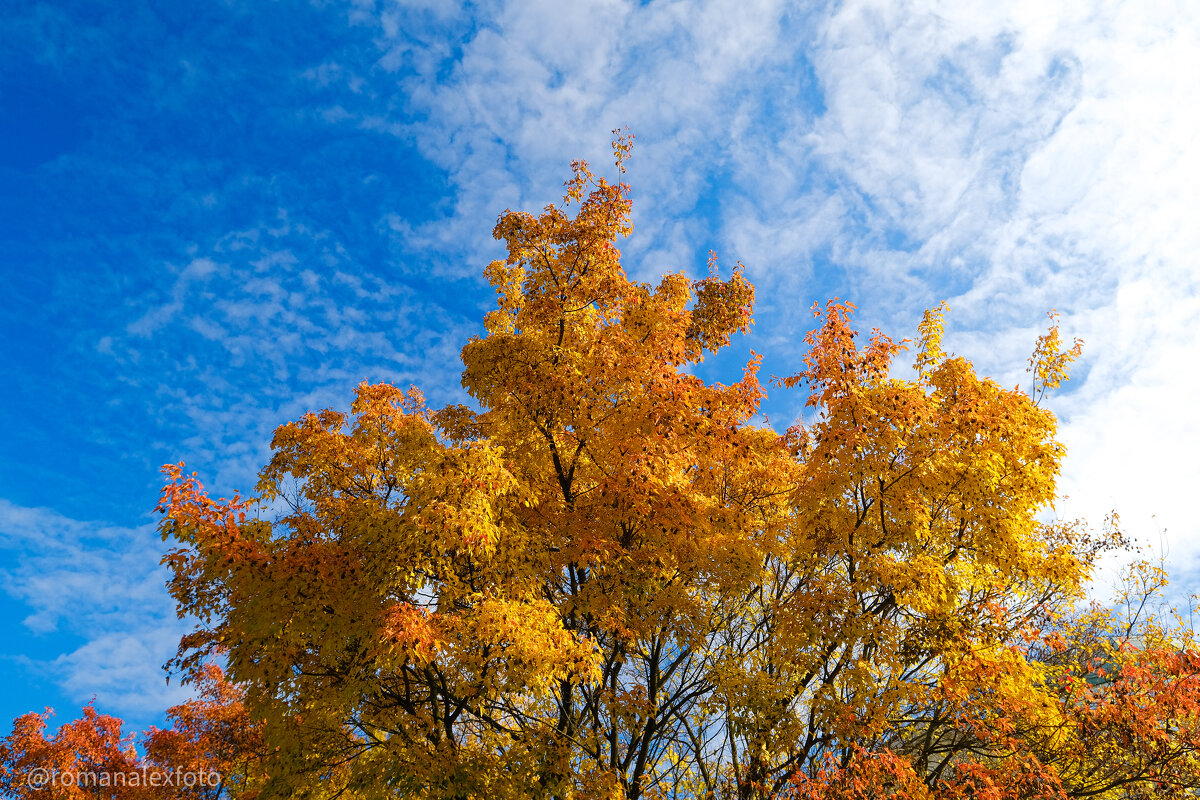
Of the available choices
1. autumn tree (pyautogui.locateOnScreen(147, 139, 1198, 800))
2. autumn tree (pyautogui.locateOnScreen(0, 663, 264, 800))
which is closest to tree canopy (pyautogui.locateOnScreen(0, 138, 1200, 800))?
autumn tree (pyautogui.locateOnScreen(147, 139, 1198, 800))

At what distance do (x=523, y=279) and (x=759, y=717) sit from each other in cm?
935

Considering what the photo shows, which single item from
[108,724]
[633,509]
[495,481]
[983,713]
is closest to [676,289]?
[633,509]

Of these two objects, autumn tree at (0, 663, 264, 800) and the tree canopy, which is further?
autumn tree at (0, 663, 264, 800)

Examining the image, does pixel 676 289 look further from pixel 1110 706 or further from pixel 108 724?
pixel 108 724

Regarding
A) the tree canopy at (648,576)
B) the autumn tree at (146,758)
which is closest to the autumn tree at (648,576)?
the tree canopy at (648,576)

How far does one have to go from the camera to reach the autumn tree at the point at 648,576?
9711 mm

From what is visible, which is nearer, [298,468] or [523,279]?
[298,468]

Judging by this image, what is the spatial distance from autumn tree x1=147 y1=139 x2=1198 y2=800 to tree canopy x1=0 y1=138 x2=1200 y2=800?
0.05 metres

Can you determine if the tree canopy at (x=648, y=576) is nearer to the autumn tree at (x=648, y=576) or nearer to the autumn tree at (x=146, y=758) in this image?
the autumn tree at (x=648, y=576)

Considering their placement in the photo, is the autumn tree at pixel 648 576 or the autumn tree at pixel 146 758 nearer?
the autumn tree at pixel 648 576

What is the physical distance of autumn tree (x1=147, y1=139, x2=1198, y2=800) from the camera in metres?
9.71

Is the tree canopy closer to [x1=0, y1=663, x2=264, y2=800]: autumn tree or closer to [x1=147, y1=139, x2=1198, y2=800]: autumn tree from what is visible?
[x1=147, y1=139, x2=1198, y2=800]: autumn tree

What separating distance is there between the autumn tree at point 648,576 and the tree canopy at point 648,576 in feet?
0.17

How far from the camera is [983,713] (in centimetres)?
1163
